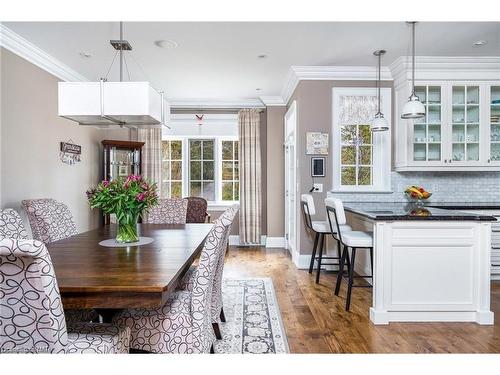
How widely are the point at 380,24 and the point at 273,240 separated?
362cm

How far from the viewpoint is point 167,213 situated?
358cm

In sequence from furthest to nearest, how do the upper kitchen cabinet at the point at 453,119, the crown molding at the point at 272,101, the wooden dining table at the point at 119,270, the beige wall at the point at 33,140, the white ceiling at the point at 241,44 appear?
the crown molding at the point at 272,101 < the upper kitchen cabinet at the point at 453,119 < the beige wall at the point at 33,140 < the white ceiling at the point at 241,44 < the wooden dining table at the point at 119,270

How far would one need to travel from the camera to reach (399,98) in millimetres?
4016

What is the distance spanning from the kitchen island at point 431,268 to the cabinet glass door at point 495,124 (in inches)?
74.7

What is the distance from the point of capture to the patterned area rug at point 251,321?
2.21m

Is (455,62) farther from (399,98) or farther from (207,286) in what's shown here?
(207,286)

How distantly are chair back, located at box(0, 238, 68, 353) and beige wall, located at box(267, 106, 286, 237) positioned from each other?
→ 4.49 meters

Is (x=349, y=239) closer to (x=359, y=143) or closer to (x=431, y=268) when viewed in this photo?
(x=431, y=268)

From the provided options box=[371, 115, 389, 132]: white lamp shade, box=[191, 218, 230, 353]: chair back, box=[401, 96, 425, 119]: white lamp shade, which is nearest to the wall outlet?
box=[371, 115, 389, 132]: white lamp shade

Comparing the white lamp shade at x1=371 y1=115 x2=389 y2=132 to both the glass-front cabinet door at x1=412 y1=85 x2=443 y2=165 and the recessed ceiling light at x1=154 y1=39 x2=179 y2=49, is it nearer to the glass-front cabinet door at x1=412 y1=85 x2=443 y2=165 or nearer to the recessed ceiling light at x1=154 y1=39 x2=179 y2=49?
the glass-front cabinet door at x1=412 y1=85 x2=443 y2=165

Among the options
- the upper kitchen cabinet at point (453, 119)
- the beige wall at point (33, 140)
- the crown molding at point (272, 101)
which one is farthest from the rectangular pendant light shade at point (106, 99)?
the crown molding at point (272, 101)

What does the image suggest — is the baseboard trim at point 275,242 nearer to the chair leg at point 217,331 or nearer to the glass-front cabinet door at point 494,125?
the glass-front cabinet door at point 494,125

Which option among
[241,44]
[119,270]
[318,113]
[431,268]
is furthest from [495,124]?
[119,270]
